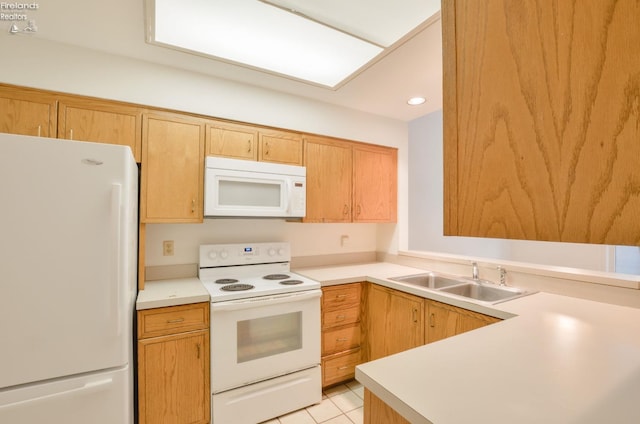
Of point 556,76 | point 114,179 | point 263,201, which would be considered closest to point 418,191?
point 263,201

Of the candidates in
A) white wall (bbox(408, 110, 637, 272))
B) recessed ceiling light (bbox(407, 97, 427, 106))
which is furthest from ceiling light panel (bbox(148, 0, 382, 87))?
white wall (bbox(408, 110, 637, 272))

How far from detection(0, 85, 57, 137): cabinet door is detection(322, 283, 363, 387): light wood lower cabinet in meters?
2.12

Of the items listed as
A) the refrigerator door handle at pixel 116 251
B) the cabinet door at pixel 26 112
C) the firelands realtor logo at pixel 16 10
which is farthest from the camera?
the cabinet door at pixel 26 112

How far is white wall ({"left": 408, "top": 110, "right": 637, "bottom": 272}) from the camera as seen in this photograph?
3.37 metres

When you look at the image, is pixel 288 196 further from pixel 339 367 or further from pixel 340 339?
pixel 339 367

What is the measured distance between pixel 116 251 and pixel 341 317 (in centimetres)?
168

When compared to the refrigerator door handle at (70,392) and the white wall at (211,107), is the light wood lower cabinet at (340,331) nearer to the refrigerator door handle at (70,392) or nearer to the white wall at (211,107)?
the white wall at (211,107)

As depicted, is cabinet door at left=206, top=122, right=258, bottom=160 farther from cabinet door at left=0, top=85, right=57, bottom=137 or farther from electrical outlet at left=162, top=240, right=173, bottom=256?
cabinet door at left=0, top=85, right=57, bottom=137

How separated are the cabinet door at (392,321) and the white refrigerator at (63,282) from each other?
68.4 inches

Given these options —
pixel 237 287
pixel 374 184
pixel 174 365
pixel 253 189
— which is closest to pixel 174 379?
pixel 174 365

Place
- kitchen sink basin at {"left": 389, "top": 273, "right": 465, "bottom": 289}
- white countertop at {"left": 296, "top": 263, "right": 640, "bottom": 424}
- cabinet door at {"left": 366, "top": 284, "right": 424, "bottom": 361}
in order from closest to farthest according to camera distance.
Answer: white countertop at {"left": 296, "top": 263, "right": 640, "bottom": 424} → cabinet door at {"left": 366, "top": 284, "right": 424, "bottom": 361} → kitchen sink basin at {"left": 389, "top": 273, "right": 465, "bottom": 289}

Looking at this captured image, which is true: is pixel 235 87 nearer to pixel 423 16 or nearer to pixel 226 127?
pixel 226 127

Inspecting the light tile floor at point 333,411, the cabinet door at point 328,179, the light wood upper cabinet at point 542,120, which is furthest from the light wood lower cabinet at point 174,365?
the light wood upper cabinet at point 542,120

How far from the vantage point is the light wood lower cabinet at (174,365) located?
169cm
